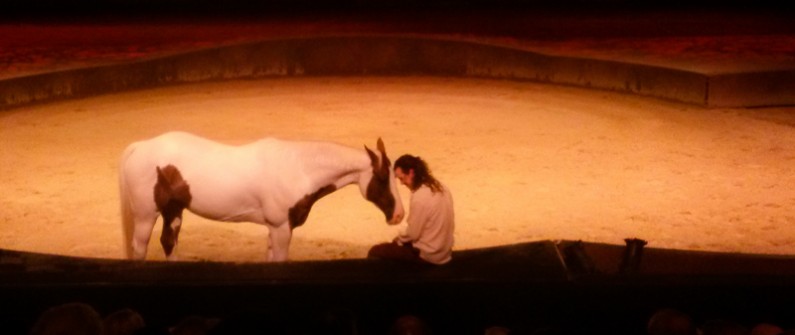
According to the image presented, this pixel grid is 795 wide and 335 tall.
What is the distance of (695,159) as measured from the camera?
10.2 metres

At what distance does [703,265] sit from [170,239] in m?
3.24

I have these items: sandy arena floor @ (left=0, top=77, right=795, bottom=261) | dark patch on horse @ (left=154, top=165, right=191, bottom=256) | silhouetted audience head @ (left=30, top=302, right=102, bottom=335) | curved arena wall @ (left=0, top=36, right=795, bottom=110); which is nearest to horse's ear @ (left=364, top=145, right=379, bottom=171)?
Result: dark patch on horse @ (left=154, top=165, right=191, bottom=256)

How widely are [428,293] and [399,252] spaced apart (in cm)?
53

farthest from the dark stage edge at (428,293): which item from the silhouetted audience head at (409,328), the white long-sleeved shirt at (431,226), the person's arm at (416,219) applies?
the silhouetted audience head at (409,328)

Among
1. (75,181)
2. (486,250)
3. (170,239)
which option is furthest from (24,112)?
(486,250)

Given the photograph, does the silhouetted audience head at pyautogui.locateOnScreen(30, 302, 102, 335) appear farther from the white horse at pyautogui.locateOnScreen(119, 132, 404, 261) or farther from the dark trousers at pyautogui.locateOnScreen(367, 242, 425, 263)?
the white horse at pyautogui.locateOnScreen(119, 132, 404, 261)

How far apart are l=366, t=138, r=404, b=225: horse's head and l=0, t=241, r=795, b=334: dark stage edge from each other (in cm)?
74

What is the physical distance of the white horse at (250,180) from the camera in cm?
560

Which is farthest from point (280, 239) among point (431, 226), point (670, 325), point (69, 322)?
point (670, 325)

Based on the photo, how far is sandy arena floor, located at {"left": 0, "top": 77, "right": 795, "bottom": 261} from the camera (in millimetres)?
7555

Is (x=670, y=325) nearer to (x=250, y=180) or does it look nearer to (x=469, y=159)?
(x=250, y=180)

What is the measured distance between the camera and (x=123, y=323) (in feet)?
12.8

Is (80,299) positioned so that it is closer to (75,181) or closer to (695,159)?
(75,181)

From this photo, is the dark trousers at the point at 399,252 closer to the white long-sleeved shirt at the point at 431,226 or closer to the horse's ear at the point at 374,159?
the white long-sleeved shirt at the point at 431,226
